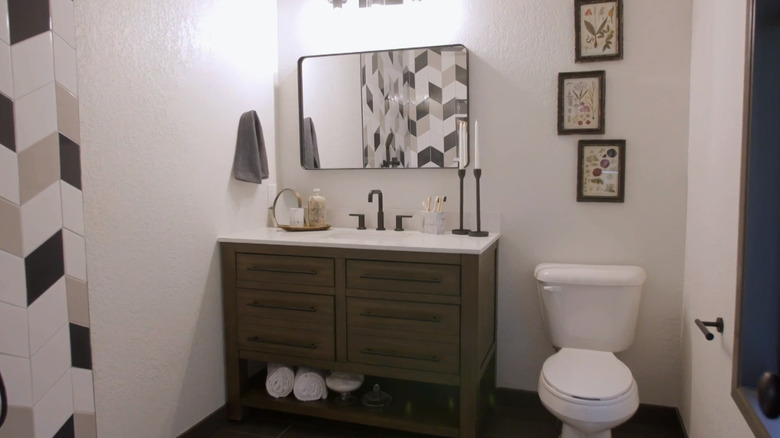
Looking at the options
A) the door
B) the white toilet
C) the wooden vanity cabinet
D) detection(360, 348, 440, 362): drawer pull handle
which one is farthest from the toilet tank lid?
the door

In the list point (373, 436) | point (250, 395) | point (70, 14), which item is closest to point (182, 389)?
point (250, 395)

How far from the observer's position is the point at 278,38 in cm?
280

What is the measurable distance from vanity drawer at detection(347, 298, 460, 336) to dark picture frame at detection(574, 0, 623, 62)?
134 cm

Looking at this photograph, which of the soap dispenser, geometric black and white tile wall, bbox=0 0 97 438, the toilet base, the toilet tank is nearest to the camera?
geometric black and white tile wall, bbox=0 0 97 438

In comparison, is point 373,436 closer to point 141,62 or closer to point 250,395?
point 250,395

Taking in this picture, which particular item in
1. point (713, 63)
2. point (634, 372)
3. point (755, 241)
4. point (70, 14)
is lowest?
point (634, 372)

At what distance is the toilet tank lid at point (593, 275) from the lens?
6.97 ft

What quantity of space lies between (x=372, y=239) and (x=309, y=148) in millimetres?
808

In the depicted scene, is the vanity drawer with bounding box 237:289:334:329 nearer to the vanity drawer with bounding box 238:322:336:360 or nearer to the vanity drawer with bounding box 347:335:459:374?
the vanity drawer with bounding box 238:322:336:360

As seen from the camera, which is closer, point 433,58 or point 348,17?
point 433,58

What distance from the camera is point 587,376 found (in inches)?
74.6

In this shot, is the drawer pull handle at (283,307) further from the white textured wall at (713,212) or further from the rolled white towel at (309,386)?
the white textured wall at (713,212)

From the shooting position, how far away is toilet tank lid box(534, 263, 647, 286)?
→ 212 cm

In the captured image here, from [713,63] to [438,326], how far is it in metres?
1.41
